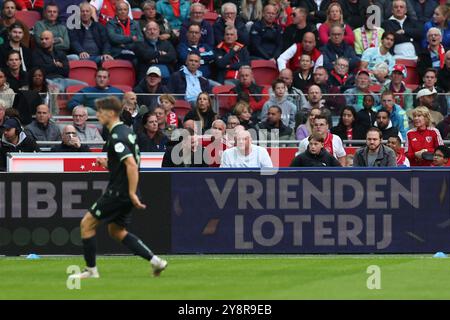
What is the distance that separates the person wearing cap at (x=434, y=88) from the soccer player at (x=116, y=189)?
927 centimetres

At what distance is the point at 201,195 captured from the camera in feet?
60.1

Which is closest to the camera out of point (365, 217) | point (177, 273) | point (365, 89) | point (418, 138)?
point (177, 273)

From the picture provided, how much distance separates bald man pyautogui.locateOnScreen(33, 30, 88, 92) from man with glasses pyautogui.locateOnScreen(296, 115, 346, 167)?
4885mm

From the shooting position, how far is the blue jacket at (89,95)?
21938 millimetres

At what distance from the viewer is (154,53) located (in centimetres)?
2397

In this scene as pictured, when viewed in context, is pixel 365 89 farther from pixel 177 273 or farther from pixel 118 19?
pixel 177 273

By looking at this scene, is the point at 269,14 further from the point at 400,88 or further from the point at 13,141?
the point at 13,141

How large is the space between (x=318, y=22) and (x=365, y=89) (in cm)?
302

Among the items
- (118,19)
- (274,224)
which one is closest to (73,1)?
(118,19)

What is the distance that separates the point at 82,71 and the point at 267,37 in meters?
3.60

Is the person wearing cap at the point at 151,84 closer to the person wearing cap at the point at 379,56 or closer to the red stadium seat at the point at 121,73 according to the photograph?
the red stadium seat at the point at 121,73

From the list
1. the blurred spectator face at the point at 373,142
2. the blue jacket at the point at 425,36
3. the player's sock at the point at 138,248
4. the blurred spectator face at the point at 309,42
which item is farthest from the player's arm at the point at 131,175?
the blue jacket at the point at 425,36

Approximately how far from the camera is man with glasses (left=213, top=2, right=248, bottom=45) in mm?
24609

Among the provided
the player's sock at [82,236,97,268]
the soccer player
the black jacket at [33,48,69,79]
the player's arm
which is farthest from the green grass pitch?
the black jacket at [33,48,69,79]
